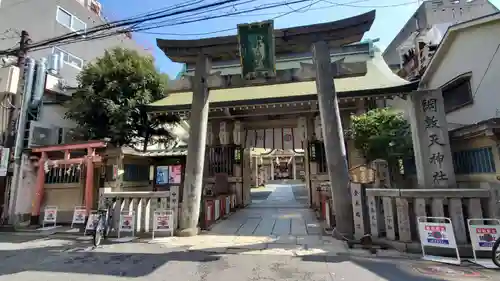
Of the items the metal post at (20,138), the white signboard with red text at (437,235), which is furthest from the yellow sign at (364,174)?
the metal post at (20,138)

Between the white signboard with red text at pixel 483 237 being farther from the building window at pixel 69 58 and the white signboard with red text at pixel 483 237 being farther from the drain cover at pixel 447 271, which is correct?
the building window at pixel 69 58

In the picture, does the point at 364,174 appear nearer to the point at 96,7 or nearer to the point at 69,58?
the point at 69,58

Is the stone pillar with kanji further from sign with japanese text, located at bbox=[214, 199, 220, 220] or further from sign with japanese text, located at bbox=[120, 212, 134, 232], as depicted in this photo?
sign with japanese text, located at bbox=[120, 212, 134, 232]

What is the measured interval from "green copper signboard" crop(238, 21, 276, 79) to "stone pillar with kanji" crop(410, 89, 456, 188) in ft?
13.6

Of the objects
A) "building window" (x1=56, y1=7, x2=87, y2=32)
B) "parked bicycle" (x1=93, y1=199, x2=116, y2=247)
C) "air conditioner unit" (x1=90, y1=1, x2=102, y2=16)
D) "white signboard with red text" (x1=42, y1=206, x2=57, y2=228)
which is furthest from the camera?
"air conditioner unit" (x1=90, y1=1, x2=102, y2=16)

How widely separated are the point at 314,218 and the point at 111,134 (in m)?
9.13

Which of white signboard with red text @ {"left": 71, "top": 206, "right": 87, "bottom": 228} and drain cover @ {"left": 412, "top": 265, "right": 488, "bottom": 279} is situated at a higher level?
white signboard with red text @ {"left": 71, "top": 206, "right": 87, "bottom": 228}

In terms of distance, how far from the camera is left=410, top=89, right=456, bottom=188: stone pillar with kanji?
20.9 feet

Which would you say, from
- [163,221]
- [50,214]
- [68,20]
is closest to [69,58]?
[68,20]

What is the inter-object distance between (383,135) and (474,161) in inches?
97.6

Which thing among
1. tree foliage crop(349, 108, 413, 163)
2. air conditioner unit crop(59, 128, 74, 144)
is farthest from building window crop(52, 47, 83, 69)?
tree foliage crop(349, 108, 413, 163)

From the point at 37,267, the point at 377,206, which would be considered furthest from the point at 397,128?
the point at 37,267

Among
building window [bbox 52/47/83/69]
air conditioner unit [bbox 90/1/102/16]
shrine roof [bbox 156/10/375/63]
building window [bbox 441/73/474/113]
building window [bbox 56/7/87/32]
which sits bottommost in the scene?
building window [bbox 441/73/474/113]

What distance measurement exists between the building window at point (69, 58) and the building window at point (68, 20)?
177 cm
